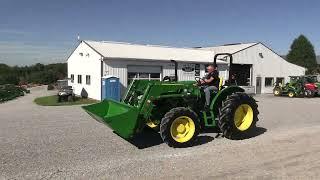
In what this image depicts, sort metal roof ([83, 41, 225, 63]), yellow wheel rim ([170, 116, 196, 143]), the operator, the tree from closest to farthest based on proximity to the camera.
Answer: yellow wheel rim ([170, 116, 196, 143]), the operator, metal roof ([83, 41, 225, 63]), the tree

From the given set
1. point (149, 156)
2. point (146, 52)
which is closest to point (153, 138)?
point (149, 156)

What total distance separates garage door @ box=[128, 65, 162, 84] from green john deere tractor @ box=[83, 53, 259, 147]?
654 inches

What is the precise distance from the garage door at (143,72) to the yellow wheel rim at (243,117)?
17110 mm

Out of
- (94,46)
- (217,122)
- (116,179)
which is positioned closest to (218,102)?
(217,122)

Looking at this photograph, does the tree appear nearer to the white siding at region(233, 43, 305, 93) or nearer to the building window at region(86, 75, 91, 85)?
Answer: the white siding at region(233, 43, 305, 93)

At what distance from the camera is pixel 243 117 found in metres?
10.8

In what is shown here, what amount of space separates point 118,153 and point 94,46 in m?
20.8

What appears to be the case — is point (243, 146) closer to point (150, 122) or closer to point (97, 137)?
point (150, 122)

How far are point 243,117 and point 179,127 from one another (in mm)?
2418

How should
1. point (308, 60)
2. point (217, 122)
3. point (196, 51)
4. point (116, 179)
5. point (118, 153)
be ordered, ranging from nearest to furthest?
point (116, 179) < point (118, 153) < point (217, 122) < point (196, 51) < point (308, 60)

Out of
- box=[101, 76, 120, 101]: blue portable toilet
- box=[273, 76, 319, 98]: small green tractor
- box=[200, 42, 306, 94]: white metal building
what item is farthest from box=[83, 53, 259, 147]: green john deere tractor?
box=[200, 42, 306, 94]: white metal building

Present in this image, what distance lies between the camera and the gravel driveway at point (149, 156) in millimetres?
7227

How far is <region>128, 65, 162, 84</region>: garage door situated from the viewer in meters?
27.3

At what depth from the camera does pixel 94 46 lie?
94.2 ft
